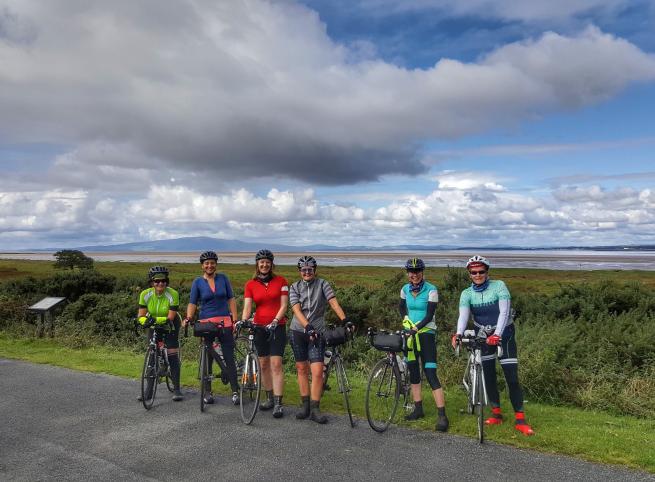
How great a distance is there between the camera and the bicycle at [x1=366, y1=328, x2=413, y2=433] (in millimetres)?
7145

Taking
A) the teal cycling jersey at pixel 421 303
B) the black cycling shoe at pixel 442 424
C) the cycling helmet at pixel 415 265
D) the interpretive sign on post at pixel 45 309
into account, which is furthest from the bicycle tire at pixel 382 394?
the interpretive sign on post at pixel 45 309

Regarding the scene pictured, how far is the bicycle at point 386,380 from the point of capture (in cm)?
714

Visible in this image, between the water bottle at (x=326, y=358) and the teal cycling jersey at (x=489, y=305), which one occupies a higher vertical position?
the teal cycling jersey at (x=489, y=305)

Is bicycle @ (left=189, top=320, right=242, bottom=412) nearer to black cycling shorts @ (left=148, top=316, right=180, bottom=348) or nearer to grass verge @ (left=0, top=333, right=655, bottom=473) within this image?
black cycling shorts @ (left=148, top=316, right=180, bottom=348)

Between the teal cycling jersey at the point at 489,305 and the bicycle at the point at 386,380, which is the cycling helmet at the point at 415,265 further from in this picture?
the bicycle at the point at 386,380

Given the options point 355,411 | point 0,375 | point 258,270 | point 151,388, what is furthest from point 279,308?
point 0,375

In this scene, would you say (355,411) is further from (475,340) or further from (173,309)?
(173,309)

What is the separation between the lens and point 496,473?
5574 mm

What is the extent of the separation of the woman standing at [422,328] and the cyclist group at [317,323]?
0.5 inches

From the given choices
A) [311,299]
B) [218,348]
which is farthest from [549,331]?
[218,348]

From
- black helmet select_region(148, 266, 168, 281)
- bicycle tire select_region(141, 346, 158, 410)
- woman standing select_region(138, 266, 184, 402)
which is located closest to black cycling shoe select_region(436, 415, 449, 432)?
woman standing select_region(138, 266, 184, 402)

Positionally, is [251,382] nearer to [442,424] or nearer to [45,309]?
[442,424]

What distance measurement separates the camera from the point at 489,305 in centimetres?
702

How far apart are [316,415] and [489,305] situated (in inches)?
114
